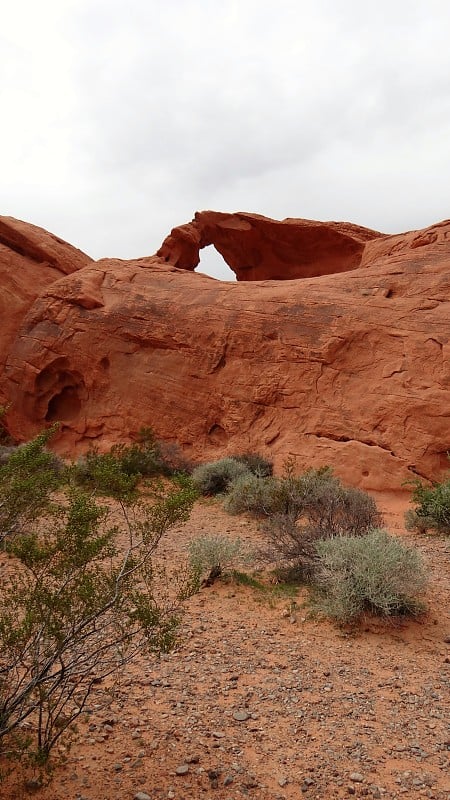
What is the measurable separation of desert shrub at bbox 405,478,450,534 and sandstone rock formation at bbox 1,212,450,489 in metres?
1.73

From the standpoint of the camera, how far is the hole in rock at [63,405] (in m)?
16.2

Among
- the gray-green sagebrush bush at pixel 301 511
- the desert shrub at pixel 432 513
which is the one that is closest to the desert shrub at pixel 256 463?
the gray-green sagebrush bush at pixel 301 511

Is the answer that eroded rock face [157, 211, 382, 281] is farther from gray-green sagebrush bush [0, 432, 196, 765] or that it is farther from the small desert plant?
gray-green sagebrush bush [0, 432, 196, 765]

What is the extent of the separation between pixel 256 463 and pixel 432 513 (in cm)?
452

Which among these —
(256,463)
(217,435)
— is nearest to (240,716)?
(256,463)

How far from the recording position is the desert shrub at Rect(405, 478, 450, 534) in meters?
8.78

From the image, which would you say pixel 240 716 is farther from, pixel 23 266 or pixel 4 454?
pixel 23 266

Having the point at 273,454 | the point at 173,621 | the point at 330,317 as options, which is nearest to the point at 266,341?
the point at 330,317

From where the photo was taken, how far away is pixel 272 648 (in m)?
5.14

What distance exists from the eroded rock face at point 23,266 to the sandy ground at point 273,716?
12642 mm

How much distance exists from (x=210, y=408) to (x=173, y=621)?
10.9 m

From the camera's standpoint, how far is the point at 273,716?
4.08 meters

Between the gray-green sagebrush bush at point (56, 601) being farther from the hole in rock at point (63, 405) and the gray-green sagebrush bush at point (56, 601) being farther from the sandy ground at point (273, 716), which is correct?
the hole in rock at point (63, 405)

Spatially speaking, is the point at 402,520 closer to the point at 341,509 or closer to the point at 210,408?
the point at 341,509
